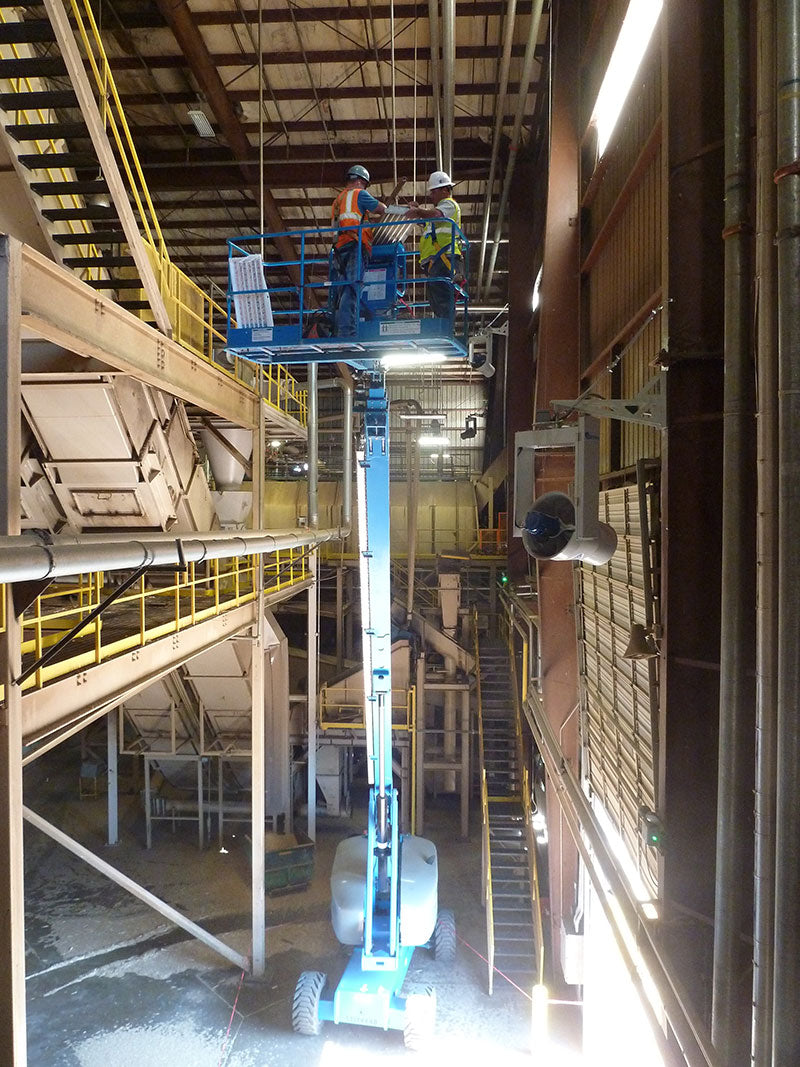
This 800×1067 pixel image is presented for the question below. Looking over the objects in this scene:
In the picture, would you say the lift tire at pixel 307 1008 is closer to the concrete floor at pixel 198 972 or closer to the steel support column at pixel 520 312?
the concrete floor at pixel 198 972

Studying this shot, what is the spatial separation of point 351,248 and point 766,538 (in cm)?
541

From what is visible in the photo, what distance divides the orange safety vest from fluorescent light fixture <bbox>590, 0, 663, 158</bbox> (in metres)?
2.99

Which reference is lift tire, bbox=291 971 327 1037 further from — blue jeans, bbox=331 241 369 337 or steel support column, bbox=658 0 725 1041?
blue jeans, bbox=331 241 369 337

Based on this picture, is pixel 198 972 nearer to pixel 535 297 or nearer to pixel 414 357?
pixel 414 357

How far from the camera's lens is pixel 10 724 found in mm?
4160

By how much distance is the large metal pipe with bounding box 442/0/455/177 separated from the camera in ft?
24.5

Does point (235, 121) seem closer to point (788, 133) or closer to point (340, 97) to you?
point (340, 97)

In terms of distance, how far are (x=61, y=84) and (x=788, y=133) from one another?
39.7 ft

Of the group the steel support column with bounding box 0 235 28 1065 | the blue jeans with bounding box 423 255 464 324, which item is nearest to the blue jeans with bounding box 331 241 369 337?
the blue jeans with bounding box 423 255 464 324

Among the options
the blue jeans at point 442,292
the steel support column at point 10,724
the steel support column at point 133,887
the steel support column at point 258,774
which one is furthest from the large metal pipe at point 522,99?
the steel support column at point 133,887

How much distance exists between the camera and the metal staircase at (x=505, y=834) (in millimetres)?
9922

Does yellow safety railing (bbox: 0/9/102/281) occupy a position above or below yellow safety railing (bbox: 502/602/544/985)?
above

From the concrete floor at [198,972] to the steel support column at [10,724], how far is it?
571 centimetres

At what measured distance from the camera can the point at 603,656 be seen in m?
6.79
